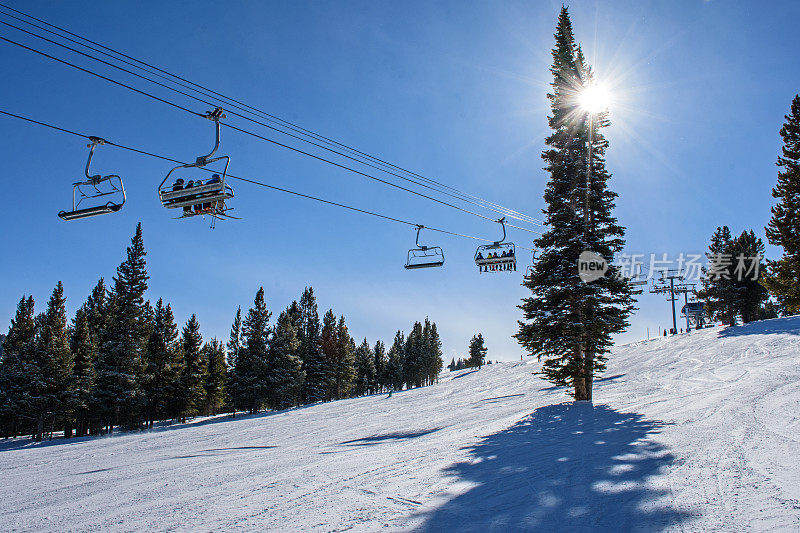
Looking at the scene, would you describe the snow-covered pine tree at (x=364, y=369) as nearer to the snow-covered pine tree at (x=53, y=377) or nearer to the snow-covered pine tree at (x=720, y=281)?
the snow-covered pine tree at (x=53, y=377)

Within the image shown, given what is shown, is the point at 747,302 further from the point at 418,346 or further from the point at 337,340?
the point at 418,346

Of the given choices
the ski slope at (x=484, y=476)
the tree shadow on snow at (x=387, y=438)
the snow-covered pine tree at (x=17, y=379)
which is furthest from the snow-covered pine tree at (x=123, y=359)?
the tree shadow on snow at (x=387, y=438)

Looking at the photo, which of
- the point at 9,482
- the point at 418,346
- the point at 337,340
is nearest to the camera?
the point at 9,482

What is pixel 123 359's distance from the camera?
148ft

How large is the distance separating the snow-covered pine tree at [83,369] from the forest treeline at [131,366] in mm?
94

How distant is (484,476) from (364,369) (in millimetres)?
85735

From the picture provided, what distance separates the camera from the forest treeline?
4422 cm

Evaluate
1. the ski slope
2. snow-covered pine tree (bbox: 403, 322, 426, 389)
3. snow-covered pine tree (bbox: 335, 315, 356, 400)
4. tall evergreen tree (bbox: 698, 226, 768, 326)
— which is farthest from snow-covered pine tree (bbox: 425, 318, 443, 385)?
the ski slope

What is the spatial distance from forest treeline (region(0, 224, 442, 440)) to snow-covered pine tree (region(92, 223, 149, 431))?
103 millimetres

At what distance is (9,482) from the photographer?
53.3 ft

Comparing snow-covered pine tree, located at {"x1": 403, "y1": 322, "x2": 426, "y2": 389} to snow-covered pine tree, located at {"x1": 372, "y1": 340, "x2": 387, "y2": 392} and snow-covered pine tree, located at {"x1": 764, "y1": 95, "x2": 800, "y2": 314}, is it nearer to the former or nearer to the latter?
snow-covered pine tree, located at {"x1": 372, "y1": 340, "x2": 387, "y2": 392}

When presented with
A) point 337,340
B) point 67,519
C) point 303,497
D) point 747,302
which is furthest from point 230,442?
point 747,302

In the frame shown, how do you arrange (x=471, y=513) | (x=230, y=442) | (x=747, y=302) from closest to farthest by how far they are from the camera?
(x=471, y=513), (x=230, y=442), (x=747, y=302)

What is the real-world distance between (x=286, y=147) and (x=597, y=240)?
15.7 metres
